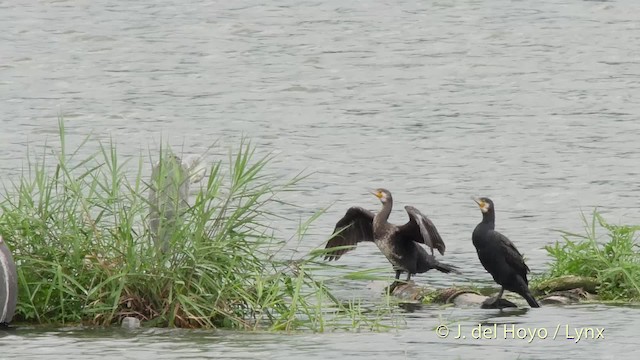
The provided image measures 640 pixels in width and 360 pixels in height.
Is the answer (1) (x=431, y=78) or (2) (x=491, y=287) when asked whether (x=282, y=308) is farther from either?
(1) (x=431, y=78)

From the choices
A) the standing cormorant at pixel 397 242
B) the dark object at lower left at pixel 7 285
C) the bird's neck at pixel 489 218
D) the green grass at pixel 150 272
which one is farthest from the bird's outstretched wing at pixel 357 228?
the dark object at lower left at pixel 7 285

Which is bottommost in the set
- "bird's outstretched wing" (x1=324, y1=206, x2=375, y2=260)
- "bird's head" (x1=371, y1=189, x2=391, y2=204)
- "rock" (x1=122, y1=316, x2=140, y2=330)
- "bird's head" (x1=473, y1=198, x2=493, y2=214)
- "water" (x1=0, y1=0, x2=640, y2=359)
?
"water" (x1=0, y1=0, x2=640, y2=359)

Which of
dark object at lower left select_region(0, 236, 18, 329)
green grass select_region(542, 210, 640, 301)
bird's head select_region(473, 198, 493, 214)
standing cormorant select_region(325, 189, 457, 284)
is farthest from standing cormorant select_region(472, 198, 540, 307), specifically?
dark object at lower left select_region(0, 236, 18, 329)

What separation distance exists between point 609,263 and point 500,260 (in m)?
0.89

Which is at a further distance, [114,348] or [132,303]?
[132,303]

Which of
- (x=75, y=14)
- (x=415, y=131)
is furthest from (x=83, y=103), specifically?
(x=75, y=14)

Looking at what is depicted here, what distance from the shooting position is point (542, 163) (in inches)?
1033

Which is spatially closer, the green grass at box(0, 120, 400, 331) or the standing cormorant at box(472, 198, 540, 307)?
the green grass at box(0, 120, 400, 331)

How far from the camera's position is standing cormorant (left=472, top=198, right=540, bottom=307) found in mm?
14906

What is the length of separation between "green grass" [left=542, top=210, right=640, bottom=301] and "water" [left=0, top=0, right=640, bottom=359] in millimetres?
637

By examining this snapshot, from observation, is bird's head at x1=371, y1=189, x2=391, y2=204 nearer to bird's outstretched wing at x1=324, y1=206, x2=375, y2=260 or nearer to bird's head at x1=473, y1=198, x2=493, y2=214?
bird's outstretched wing at x1=324, y1=206, x2=375, y2=260

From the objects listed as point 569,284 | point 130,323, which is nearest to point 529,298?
point 569,284

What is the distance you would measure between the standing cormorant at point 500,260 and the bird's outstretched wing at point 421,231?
508 millimetres

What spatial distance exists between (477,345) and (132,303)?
7.57ft
